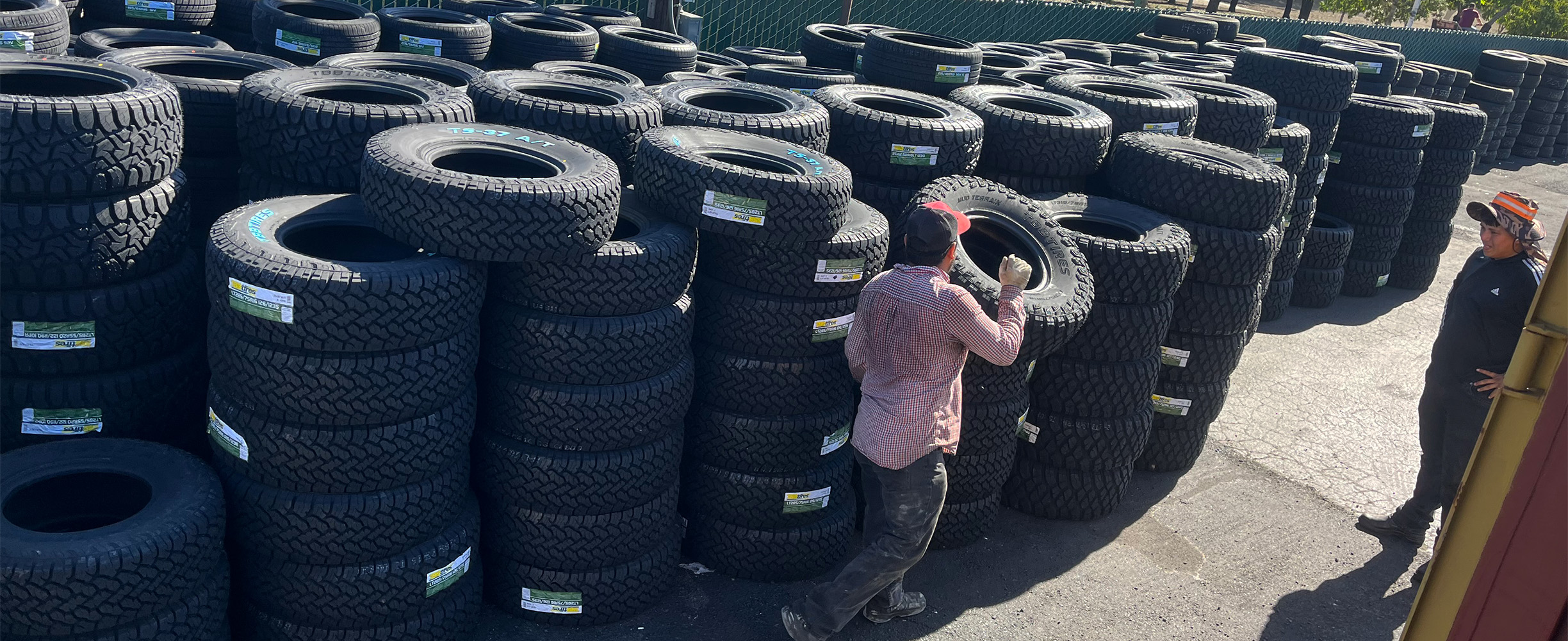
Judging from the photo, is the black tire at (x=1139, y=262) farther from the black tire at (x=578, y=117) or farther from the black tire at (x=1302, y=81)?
the black tire at (x=1302, y=81)

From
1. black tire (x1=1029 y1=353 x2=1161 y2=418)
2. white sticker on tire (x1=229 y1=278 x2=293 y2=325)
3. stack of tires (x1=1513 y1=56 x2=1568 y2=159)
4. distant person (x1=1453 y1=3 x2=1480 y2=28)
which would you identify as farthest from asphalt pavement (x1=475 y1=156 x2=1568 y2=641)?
distant person (x1=1453 y1=3 x2=1480 y2=28)

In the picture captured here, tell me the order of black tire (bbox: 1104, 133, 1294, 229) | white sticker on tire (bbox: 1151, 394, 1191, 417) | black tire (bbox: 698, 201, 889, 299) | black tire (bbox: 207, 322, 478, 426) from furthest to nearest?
white sticker on tire (bbox: 1151, 394, 1191, 417), black tire (bbox: 1104, 133, 1294, 229), black tire (bbox: 698, 201, 889, 299), black tire (bbox: 207, 322, 478, 426)

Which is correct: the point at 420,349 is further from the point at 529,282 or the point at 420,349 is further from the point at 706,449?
the point at 706,449

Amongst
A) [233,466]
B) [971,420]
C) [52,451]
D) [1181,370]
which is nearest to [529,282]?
[233,466]

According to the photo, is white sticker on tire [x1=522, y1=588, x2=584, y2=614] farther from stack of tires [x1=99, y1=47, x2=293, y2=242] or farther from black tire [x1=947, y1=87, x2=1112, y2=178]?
black tire [x1=947, y1=87, x2=1112, y2=178]

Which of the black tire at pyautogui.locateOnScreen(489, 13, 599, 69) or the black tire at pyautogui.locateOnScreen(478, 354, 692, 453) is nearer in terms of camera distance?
the black tire at pyautogui.locateOnScreen(478, 354, 692, 453)

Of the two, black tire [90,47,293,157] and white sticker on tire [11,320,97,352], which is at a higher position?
black tire [90,47,293,157]

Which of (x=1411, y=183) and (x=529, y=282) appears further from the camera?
(x=1411, y=183)

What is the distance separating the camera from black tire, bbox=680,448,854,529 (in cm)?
555

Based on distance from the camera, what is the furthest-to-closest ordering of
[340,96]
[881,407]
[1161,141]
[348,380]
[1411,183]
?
1. [1411,183]
2. [1161,141]
3. [340,96]
4. [881,407]
5. [348,380]

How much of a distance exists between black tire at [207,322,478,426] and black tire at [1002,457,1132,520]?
12.0 ft

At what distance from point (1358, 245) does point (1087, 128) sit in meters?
6.38

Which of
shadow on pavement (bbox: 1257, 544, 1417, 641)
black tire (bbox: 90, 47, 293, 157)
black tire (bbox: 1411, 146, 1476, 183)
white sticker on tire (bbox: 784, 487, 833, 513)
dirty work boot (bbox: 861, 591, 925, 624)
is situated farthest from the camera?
black tire (bbox: 1411, 146, 1476, 183)

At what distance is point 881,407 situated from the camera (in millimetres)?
4801
